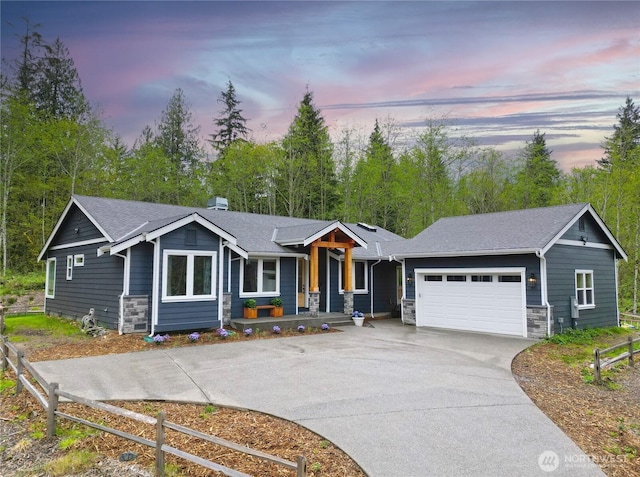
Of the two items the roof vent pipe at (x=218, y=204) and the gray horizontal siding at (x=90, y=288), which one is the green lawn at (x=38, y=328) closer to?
the gray horizontal siding at (x=90, y=288)

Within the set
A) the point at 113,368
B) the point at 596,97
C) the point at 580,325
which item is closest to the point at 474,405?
the point at 113,368

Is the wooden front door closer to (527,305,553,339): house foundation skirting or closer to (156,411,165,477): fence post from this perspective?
(527,305,553,339): house foundation skirting

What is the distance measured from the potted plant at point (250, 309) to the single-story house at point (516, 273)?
5348 millimetres

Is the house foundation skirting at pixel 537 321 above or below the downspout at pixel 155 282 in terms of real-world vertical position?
below

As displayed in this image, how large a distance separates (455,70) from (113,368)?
41.2 feet

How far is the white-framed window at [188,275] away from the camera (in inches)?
430

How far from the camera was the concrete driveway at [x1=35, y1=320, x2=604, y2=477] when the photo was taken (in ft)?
13.9

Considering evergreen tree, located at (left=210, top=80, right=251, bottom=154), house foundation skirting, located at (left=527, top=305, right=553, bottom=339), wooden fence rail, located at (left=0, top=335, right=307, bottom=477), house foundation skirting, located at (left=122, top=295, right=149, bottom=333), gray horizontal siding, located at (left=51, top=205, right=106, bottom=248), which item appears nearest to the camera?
wooden fence rail, located at (left=0, top=335, right=307, bottom=477)

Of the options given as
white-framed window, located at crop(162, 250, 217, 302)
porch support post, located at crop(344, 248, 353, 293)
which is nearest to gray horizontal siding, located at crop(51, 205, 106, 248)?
white-framed window, located at crop(162, 250, 217, 302)

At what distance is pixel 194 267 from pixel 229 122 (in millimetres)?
22809

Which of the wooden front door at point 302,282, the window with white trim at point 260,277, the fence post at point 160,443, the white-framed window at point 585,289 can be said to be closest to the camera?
the fence post at point 160,443

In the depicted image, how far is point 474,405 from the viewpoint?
586 cm

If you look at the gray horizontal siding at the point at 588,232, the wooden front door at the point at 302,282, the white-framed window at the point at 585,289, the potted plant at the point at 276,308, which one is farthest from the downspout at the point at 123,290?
the white-framed window at the point at 585,289

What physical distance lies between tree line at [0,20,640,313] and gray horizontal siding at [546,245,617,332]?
8.17 metres
